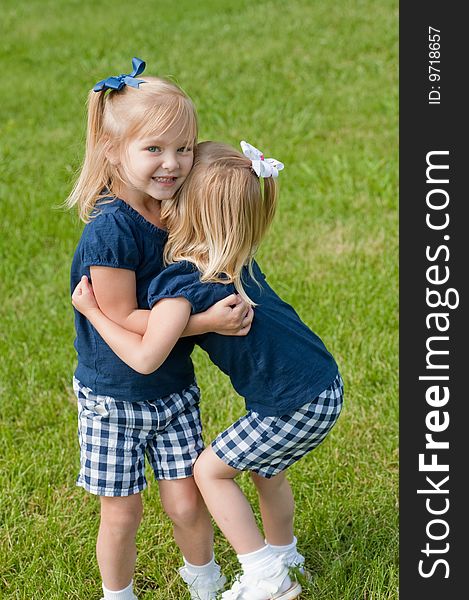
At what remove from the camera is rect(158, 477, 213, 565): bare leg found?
293 cm

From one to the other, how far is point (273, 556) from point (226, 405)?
1.34m

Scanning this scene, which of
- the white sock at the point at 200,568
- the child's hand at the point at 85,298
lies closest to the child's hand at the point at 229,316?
the child's hand at the point at 85,298

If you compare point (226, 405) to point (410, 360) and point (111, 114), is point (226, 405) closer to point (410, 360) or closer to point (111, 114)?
point (410, 360)

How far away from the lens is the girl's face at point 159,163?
262 cm

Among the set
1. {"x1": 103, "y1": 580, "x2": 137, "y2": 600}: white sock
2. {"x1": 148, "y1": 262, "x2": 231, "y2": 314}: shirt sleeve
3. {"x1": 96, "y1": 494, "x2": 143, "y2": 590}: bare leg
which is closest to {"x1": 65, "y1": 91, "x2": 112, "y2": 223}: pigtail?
{"x1": 148, "y1": 262, "x2": 231, "y2": 314}: shirt sleeve

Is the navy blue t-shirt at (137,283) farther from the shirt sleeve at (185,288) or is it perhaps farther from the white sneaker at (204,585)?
the white sneaker at (204,585)

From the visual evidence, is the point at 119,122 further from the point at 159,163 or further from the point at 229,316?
the point at 229,316

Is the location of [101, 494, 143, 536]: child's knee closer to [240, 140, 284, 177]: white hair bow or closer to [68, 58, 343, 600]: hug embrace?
[68, 58, 343, 600]: hug embrace

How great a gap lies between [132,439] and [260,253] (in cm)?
289

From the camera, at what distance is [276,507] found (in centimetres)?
304

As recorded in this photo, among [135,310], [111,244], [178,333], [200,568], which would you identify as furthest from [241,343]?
[200,568]

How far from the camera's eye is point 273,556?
9.36ft

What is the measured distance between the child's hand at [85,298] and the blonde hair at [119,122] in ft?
0.57

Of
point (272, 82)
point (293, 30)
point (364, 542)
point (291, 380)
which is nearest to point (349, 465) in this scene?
point (364, 542)
